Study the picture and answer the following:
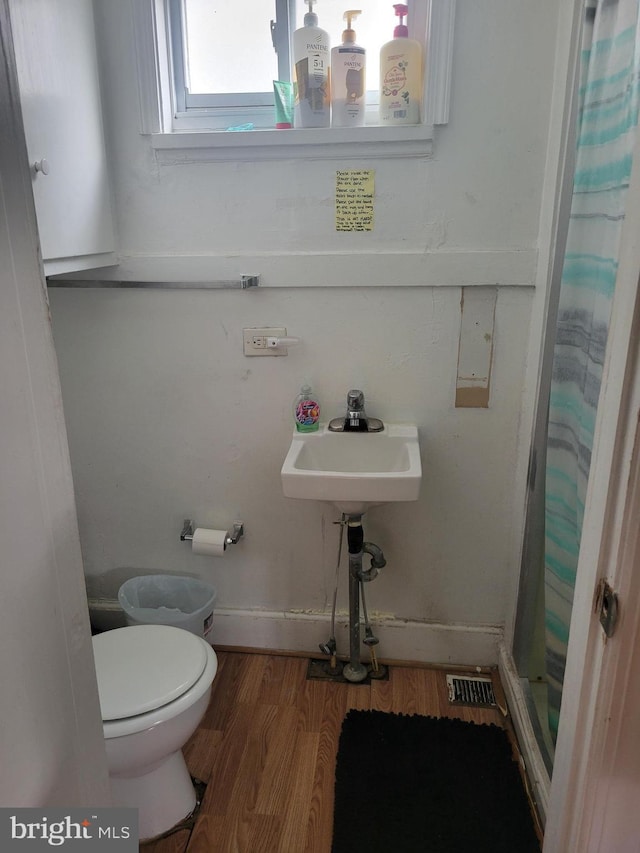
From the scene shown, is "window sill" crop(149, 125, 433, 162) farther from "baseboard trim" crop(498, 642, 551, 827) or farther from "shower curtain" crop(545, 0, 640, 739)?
"baseboard trim" crop(498, 642, 551, 827)

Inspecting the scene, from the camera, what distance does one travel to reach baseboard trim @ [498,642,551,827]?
1.49 meters

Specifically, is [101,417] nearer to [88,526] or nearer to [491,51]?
[88,526]

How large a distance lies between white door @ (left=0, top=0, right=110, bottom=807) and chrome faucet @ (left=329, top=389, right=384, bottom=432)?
112 centimetres

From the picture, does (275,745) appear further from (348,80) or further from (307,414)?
(348,80)

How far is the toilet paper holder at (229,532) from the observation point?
200cm

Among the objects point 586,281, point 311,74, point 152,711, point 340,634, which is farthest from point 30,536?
point 340,634

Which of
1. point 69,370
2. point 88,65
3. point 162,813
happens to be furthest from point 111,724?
point 88,65

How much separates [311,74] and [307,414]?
3.09 ft

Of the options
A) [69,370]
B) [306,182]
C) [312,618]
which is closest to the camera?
[306,182]

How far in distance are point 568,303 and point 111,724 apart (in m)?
1.40

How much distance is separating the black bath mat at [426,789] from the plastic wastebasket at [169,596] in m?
0.56

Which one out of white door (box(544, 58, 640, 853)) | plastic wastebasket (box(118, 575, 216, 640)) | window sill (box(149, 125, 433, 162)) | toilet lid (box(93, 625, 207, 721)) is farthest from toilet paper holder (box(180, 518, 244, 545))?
white door (box(544, 58, 640, 853))

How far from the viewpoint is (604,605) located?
26.7 inches

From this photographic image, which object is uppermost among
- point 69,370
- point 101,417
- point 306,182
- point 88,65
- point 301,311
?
point 88,65
